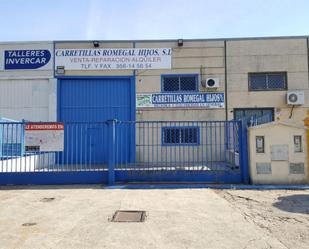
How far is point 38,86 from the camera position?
47.8 feet

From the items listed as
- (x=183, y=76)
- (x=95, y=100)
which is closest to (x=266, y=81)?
(x=183, y=76)

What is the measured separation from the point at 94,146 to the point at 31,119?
4.10 meters

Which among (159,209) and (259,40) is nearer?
(159,209)

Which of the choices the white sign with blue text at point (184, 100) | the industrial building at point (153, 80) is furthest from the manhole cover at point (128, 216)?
the white sign with blue text at point (184, 100)

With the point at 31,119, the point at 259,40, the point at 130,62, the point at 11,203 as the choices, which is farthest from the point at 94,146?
the point at 259,40

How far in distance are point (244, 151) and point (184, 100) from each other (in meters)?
6.23

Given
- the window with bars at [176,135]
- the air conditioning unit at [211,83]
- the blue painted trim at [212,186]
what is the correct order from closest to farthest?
the blue painted trim at [212,186]
the window with bars at [176,135]
the air conditioning unit at [211,83]

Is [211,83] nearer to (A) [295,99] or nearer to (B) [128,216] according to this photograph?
(A) [295,99]

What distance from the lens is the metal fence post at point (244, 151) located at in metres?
8.48

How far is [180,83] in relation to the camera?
47.2ft

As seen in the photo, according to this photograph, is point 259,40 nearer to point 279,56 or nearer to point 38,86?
point 279,56

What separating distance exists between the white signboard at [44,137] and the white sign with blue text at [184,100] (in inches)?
243

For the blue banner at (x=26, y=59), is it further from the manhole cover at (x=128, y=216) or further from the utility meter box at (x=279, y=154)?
the utility meter box at (x=279, y=154)

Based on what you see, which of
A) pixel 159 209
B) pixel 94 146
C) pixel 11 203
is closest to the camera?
pixel 159 209
